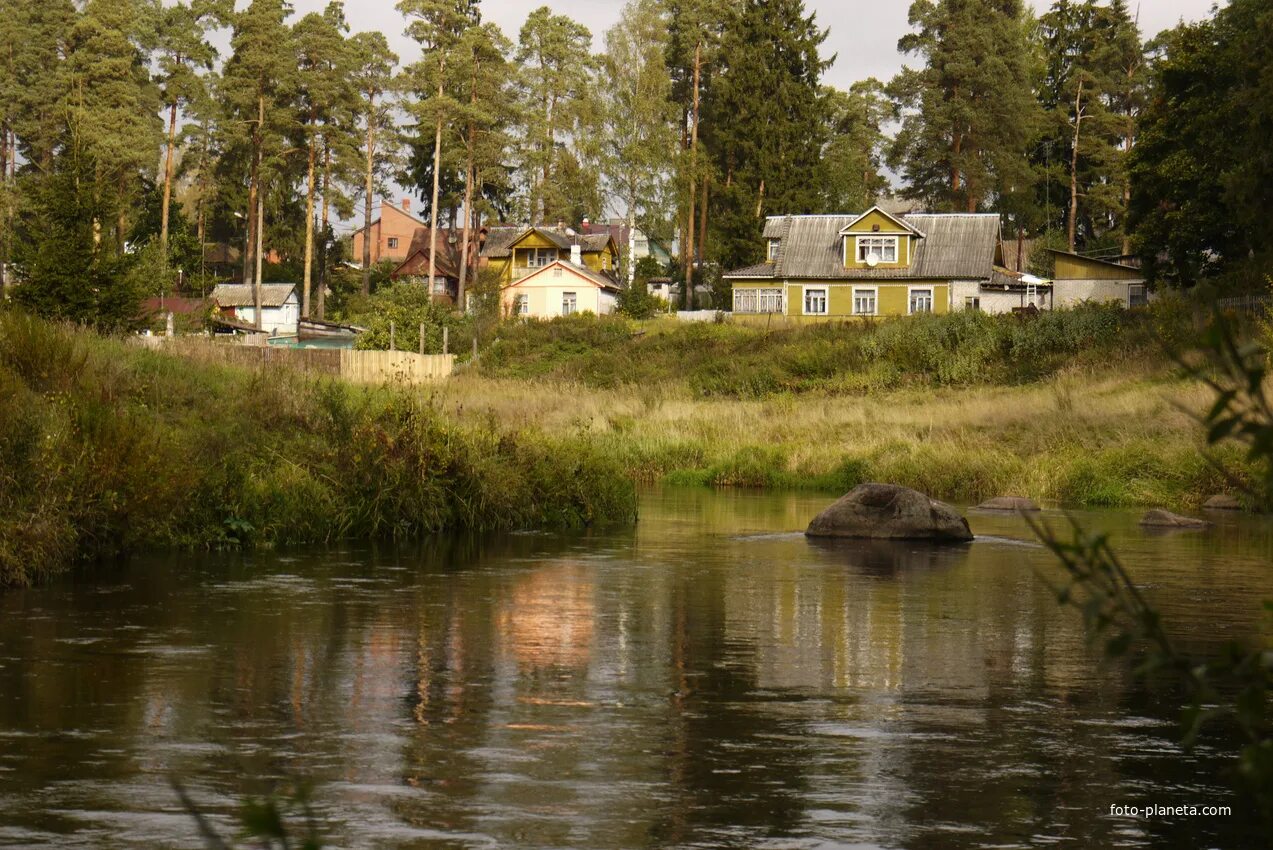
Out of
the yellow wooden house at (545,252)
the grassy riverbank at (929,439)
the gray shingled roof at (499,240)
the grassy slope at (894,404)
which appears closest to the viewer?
the grassy riverbank at (929,439)

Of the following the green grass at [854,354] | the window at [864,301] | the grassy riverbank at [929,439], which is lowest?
the grassy riverbank at [929,439]

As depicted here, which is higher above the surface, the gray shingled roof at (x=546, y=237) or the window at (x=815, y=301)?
the gray shingled roof at (x=546, y=237)

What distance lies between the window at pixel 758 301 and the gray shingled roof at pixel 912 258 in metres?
0.93

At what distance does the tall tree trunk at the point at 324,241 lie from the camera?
9338cm

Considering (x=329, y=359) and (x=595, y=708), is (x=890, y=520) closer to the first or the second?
(x=595, y=708)

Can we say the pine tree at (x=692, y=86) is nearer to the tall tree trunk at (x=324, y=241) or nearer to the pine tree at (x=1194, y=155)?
the tall tree trunk at (x=324, y=241)

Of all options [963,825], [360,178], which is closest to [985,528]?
[963,825]

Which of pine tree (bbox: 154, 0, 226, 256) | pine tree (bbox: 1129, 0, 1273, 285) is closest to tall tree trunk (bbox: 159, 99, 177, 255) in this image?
pine tree (bbox: 154, 0, 226, 256)

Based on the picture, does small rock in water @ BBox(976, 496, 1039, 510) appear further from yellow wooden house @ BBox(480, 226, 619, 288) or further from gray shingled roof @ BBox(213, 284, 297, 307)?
gray shingled roof @ BBox(213, 284, 297, 307)

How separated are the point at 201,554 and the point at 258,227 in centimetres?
6641

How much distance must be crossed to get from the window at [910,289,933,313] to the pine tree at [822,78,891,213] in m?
18.8

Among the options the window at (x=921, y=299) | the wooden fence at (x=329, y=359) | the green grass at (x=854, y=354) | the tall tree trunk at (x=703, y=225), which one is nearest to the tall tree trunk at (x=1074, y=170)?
the window at (x=921, y=299)

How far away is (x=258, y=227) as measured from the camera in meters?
84.8

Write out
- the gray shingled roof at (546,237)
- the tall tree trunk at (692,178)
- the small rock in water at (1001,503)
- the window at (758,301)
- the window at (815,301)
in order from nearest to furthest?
the small rock in water at (1001,503)
the window at (815,301)
the window at (758,301)
the tall tree trunk at (692,178)
the gray shingled roof at (546,237)
